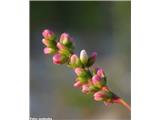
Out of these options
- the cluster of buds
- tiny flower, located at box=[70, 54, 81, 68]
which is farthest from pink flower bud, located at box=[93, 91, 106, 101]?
tiny flower, located at box=[70, 54, 81, 68]

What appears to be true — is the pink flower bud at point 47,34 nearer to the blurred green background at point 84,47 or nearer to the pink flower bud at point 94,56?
the blurred green background at point 84,47

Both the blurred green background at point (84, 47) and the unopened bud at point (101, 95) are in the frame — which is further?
the blurred green background at point (84, 47)

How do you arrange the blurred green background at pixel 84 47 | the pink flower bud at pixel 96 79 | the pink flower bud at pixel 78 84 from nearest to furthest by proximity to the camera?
the pink flower bud at pixel 96 79, the pink flower bud at pixel 78 84, the blurred green background at pixel 84 47

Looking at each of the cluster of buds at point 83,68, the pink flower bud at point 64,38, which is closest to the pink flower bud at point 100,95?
the cluster of buds at point 83,68

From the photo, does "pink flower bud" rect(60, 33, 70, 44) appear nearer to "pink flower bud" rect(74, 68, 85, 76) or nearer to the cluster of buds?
the cluster of buds
